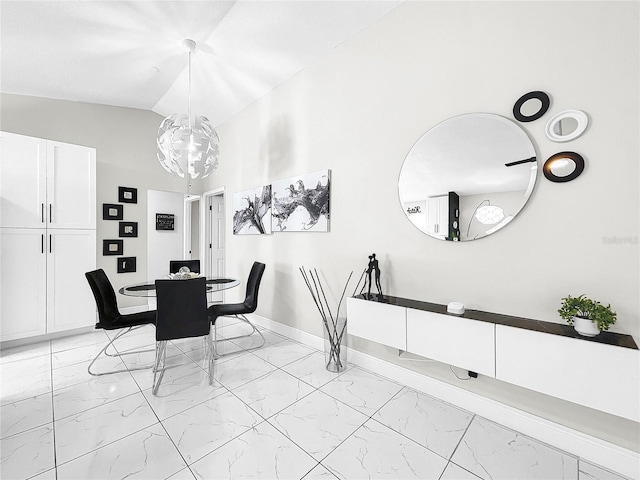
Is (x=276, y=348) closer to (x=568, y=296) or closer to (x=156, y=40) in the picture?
(x=568, y=296)

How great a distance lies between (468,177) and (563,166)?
511 mm

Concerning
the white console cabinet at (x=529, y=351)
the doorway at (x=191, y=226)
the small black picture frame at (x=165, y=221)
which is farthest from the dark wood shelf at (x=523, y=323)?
the small black picture frame at (x=165, y=221)

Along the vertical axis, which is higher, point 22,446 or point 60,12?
point 60,12

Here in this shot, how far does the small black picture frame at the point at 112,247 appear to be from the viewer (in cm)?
424

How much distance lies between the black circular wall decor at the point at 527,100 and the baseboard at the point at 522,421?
6.11 ft

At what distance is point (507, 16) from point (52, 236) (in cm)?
497

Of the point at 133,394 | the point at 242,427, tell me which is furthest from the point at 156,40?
the point at 242,427

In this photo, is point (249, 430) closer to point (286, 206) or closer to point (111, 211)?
point (286, 206)

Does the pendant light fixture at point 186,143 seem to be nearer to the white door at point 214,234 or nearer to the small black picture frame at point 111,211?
the small black picture frame at point 111,211

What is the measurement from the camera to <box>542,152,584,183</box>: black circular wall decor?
1585mm

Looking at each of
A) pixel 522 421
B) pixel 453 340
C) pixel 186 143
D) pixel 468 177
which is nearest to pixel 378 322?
pixel 453 340

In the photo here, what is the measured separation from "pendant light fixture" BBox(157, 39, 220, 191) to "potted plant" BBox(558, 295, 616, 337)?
3049 mm

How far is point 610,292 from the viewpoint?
1.51 m

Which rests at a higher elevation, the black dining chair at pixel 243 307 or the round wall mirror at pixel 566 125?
the round wall mirror at pixel 566 125
